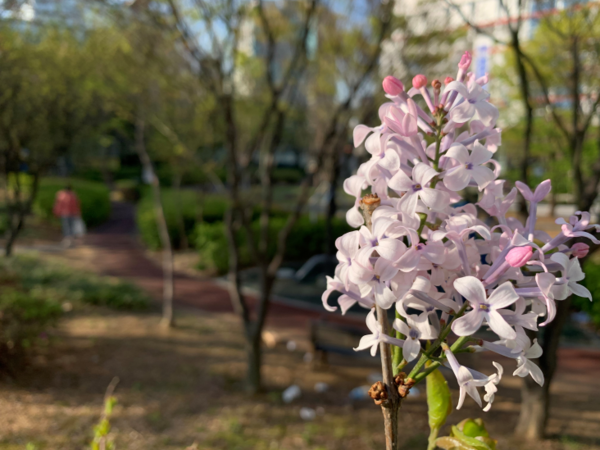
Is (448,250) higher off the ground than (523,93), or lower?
lower

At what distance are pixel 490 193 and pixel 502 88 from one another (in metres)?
14.8

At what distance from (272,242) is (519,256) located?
10959 mm

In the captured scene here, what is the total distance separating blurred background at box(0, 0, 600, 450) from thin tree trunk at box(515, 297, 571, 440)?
13 millimetres

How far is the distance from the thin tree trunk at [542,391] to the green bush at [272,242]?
291 inches

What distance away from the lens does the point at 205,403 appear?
14.9ft

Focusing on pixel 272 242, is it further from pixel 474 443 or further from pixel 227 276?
pixel 474 443

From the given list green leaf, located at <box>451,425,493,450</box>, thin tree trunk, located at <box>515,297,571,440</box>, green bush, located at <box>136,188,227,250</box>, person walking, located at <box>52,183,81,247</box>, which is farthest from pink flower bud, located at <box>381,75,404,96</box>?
person walking, located at <box>52,183,81,247</box>

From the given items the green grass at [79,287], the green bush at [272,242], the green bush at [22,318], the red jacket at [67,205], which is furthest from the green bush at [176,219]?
the green bush at [22,318]

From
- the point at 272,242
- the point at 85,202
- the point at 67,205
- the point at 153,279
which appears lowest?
the point at 153,279

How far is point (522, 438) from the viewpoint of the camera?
3.96m

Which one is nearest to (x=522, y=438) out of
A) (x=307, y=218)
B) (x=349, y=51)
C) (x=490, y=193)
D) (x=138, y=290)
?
(x=490, y=193)

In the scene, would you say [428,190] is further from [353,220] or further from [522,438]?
[522,438]

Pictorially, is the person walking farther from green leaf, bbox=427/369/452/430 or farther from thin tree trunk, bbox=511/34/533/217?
green leaf, bbox=427/369/452/430

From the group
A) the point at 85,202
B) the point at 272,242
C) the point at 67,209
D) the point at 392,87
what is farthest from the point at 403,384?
the point at 85,202
